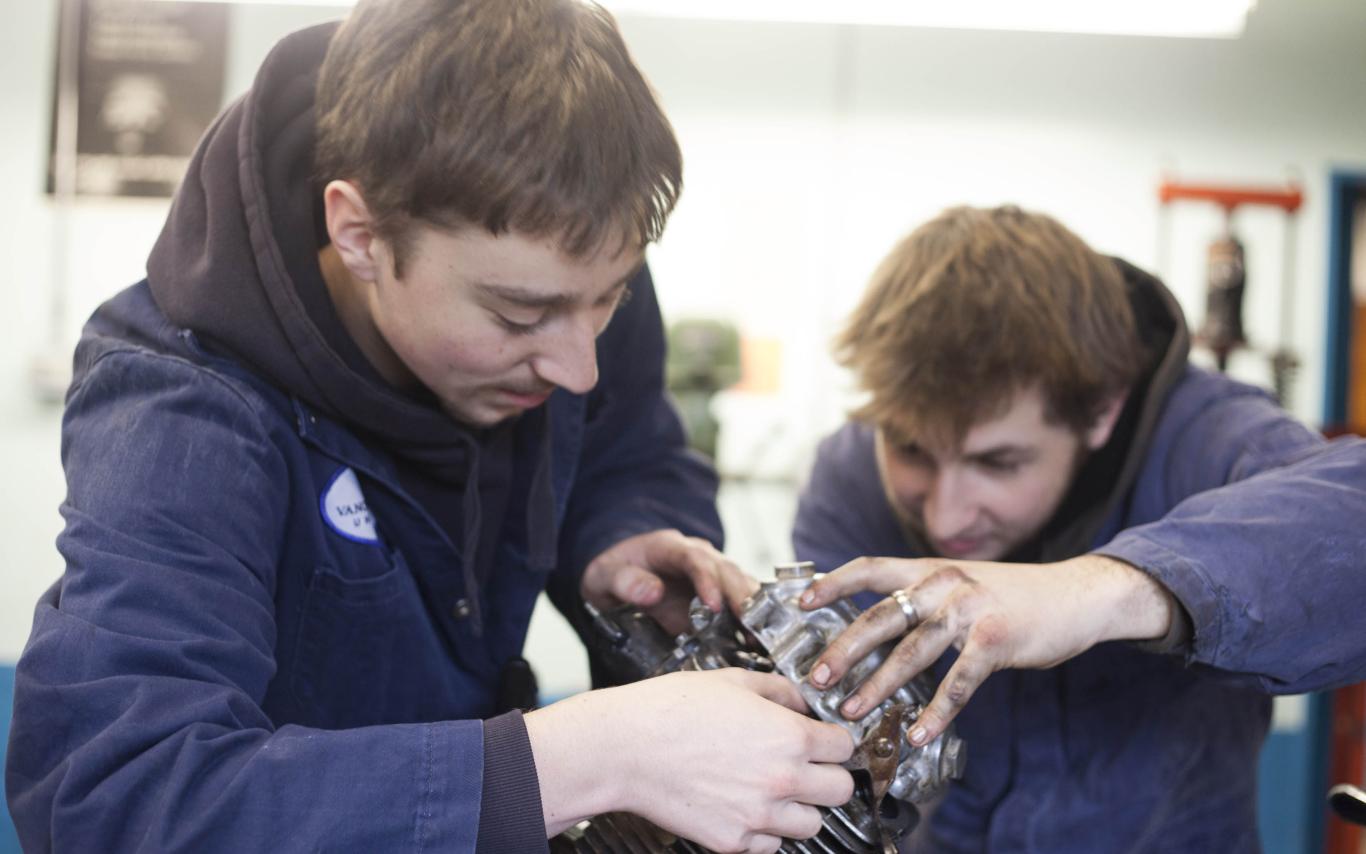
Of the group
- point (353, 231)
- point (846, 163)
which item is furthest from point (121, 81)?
point (353, 231)

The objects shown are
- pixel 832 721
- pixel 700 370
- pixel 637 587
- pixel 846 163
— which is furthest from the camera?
pixel 846 163

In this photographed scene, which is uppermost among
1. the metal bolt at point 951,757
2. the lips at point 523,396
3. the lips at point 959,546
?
the lips at point 523,396

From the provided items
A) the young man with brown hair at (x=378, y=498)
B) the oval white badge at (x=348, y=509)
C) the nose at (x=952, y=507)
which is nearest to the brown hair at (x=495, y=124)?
the young man with brown hair at (x=378, y=498)

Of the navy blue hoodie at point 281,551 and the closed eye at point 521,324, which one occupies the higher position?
the closed eye at point 521,324

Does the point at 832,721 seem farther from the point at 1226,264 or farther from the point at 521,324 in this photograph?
the point at 1226,264

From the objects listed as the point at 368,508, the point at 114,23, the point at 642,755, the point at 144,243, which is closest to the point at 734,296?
the point at 144,243

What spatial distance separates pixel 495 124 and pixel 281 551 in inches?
18.0

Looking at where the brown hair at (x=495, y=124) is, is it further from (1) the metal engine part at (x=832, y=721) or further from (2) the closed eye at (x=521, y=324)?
(1) the metal engine part at (x=832, y=721)

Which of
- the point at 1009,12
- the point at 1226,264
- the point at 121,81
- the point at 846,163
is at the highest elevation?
the point at 1009,12

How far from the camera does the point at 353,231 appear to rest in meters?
1.13

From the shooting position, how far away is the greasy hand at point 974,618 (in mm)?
1007

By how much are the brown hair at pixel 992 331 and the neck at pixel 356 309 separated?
658mm

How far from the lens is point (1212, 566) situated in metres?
1.08

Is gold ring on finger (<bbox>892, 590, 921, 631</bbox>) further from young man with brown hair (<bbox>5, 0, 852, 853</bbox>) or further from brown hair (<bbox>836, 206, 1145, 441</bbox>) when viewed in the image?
brown hair (<bbox>836, 206, 1145, 441</bbox>)
